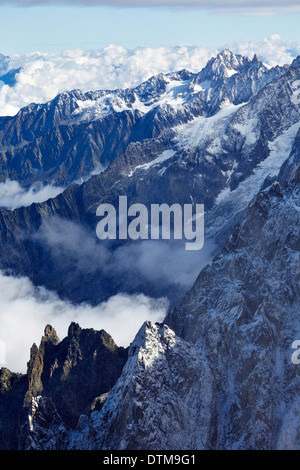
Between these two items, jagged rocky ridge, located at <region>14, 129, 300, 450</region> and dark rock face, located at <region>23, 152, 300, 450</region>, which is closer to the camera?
dark rock face, located at <region>23, 152, 300, 450</region>

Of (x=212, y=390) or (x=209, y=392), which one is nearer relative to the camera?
(x=209, y=392)

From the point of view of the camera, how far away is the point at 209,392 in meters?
177

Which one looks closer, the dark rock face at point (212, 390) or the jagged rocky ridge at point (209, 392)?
the dark rock face at point (212, 390)

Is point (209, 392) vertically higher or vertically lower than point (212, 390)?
lower

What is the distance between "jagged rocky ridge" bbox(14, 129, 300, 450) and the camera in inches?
6535

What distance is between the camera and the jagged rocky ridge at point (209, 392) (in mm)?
166000
